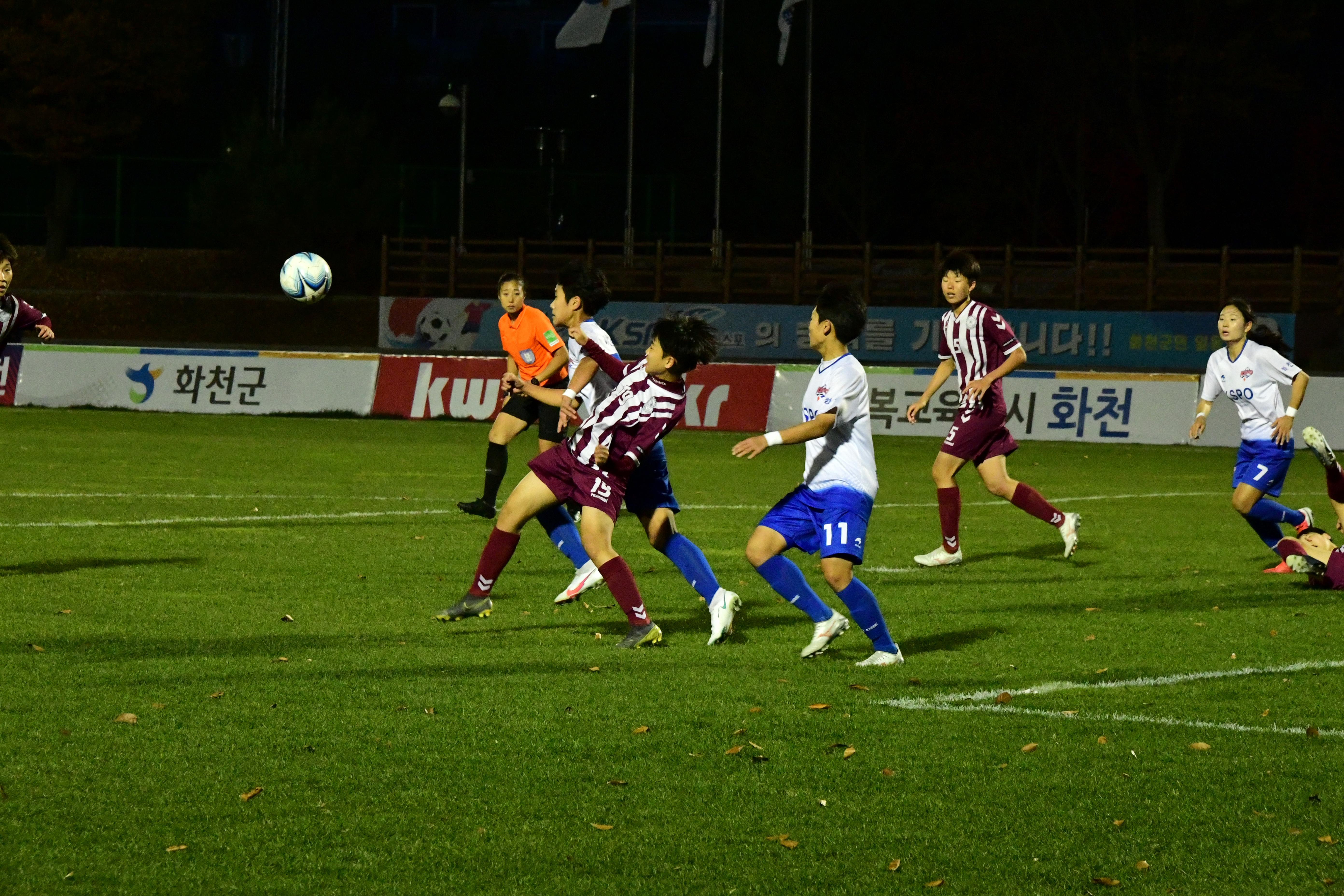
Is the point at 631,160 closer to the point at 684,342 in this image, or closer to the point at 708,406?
the point at 708,406

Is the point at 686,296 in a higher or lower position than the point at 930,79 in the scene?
lower

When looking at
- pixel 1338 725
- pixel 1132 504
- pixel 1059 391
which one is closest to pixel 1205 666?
pixel 1338 725

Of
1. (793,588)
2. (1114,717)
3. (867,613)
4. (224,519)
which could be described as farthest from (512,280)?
(1114,717)

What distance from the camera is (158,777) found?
18.5 ft

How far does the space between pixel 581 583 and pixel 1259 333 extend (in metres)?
5.17

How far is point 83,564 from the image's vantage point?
1071 centimetres

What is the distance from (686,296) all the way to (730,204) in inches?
748

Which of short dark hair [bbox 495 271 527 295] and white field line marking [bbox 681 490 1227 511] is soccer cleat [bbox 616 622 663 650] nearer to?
short dark hair [bbox 495 271 527 295]

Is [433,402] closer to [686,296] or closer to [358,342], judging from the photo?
[686,296]

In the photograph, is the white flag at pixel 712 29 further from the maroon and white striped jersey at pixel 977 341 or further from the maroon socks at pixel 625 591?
the maroon socks at pixel 625 591

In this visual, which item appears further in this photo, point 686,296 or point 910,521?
point 686,296

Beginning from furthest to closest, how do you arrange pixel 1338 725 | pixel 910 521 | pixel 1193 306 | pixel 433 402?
pixel 1193 306 < pixel 433 402 < pixel 910 521 < pixel 1338 725

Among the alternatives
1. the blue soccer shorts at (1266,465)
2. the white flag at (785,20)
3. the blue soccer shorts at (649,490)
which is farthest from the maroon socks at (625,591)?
the white flag at (785,20)

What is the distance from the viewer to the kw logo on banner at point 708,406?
24.6 metres
